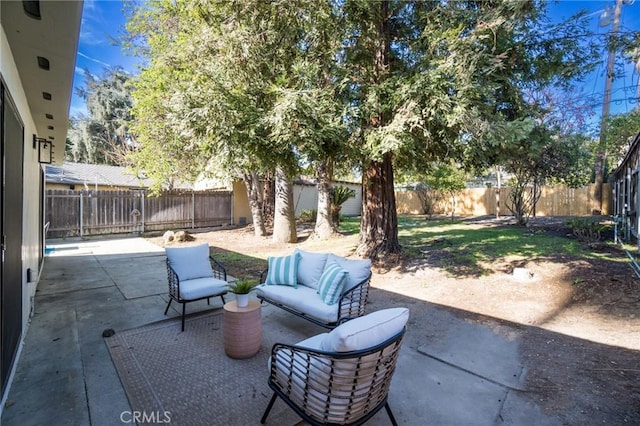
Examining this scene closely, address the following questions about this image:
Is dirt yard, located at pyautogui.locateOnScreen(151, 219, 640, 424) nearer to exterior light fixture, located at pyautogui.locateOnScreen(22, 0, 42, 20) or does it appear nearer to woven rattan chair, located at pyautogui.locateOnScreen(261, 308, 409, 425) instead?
woven rattan chair, located at pyautogui.locateOnScreen(261, 308, 409, 425)

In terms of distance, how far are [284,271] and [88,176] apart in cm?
1643

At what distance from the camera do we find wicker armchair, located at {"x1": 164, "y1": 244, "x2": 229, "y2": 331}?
418 centimetres

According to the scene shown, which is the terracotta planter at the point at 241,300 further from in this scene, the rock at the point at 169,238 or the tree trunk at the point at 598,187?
the tree trunk at the point at 598,187

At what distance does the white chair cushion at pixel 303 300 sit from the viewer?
3.62 metres

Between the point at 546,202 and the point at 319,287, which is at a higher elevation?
the point at 546,202

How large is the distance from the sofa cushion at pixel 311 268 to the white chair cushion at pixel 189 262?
1.46 metres

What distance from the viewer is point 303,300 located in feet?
12.8

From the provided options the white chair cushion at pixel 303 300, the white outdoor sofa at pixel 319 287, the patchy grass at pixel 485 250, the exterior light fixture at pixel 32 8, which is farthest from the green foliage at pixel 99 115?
the exterior light fixture at pixel 32 8

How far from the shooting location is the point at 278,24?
5602 millimetres

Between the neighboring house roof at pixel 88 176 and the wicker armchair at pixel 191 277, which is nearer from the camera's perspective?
the wicker armchair at pixel 191 277

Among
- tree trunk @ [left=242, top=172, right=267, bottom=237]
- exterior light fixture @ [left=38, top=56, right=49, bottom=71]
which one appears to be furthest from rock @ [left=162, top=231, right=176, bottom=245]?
exterior light fixture @ [left=38, top=56, right=49, bottom=71]

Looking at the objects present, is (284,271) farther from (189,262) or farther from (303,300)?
(189,262)

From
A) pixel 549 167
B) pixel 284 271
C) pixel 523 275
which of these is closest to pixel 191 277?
pixel 284 271

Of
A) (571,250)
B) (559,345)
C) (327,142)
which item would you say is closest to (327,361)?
(559,345)
